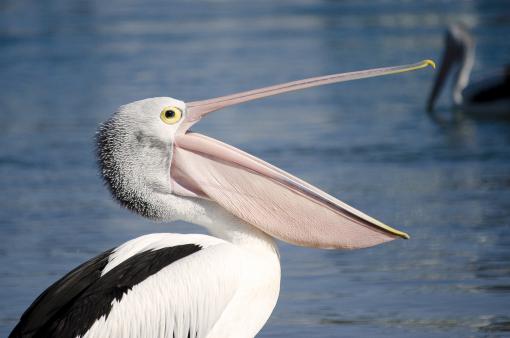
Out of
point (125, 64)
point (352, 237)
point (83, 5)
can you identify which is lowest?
point (83, 5)

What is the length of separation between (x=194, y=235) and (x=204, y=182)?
0.20 meters

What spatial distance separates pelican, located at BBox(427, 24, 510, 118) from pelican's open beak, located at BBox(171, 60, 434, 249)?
7.51 m

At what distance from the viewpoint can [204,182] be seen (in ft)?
13.8

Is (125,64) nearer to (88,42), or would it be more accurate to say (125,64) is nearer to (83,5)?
(88,42)

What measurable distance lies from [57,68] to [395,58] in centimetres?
465

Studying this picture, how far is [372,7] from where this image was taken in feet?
74.2

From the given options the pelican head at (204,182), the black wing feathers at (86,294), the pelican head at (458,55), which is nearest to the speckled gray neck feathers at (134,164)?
the pelican head at (204,182)

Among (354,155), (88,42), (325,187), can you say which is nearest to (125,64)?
(88,42)

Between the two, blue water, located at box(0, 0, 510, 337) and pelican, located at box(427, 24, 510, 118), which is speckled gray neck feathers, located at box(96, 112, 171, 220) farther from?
pelican, located at box(427, 24, 510, 118)

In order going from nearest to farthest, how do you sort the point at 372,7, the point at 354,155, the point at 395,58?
1. the point at 354,155
2. the point at 395,58
3. the point at 372,7

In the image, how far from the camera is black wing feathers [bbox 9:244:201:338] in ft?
12.6

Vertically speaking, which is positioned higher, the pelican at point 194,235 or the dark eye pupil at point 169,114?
the dark eye pupil at point 169,114

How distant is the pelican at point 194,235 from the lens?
3.99m

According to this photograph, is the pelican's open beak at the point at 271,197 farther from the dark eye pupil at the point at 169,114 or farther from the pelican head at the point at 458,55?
the pelican head at the point at 458,55
